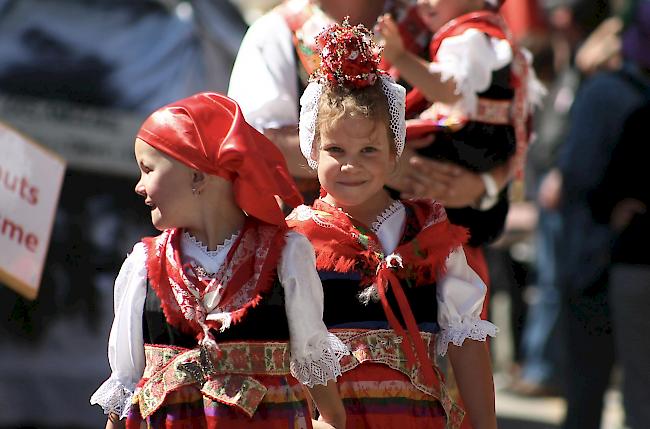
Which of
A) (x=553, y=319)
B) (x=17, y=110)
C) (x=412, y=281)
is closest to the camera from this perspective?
(x=412, y=281)

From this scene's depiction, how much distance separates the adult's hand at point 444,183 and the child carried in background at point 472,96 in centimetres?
3

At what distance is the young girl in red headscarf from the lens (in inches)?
124

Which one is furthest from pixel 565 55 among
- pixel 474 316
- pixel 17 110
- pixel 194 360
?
pixel 194 360

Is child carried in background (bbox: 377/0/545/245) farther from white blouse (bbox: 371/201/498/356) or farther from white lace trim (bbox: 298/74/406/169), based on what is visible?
white blouse (bbox: 371/201/498/356)

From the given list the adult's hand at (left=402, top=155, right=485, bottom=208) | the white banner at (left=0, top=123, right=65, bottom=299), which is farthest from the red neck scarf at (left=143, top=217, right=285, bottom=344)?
the white banner at (left=0, top=123, right=65, bottom=299)

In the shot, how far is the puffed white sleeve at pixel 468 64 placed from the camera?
13.2ft

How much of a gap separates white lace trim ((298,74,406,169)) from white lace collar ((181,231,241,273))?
39 centimetres

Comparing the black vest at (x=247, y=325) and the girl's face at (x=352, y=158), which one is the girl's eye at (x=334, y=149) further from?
the black vest at (x=247, y=325)

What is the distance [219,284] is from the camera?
125 inches

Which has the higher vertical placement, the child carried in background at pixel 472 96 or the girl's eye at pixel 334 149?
the child carried in background at pixel 472 96

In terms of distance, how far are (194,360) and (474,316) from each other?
0.82m

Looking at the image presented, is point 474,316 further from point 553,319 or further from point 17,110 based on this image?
point 553,319

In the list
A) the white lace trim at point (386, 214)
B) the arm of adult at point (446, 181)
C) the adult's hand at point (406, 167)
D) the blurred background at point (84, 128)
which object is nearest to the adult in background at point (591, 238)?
the blurred background at point (84, 128)

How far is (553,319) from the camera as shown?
8.56 m
